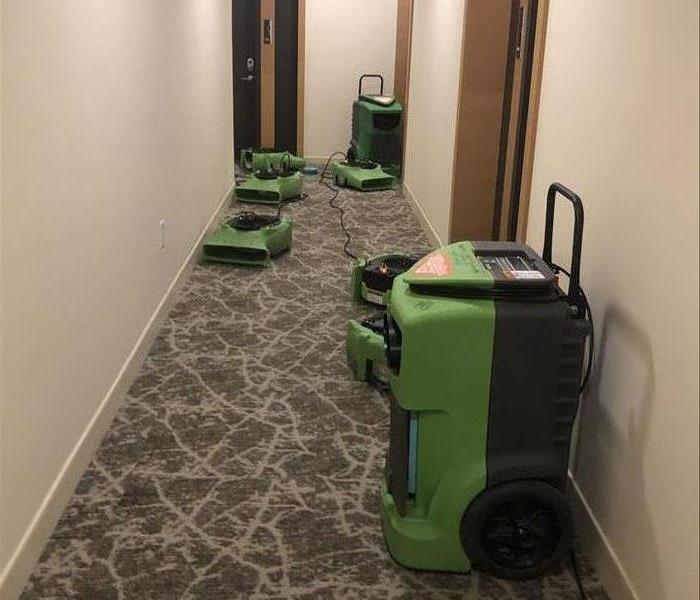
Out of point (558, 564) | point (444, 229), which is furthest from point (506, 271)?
point (444, 229)

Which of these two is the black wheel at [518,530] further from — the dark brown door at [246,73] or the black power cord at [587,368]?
the dark brown door at [246,73]

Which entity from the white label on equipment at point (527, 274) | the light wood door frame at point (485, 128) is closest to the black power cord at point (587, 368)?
the white label on equipment at point (527, 274)

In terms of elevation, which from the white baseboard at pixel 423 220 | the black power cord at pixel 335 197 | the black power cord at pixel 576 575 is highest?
→ the white baseboard at pixel 423 220

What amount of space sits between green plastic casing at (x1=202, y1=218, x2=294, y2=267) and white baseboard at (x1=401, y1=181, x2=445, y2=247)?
1.02 m

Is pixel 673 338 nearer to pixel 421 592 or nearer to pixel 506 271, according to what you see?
pixel 506 271

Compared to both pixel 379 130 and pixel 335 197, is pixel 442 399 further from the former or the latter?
pixel 379 130

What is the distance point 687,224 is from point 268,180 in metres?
5.04

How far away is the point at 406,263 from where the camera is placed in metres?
4.12

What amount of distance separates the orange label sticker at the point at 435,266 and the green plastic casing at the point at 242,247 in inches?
104

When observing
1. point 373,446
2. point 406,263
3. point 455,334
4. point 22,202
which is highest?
point 22,202

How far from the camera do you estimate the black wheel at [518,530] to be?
212 cm

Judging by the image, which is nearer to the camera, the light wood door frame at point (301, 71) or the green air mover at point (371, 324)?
the green air mover at point (371, 324)

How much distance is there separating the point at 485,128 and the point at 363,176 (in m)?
2.46

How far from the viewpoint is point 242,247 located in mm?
4820
